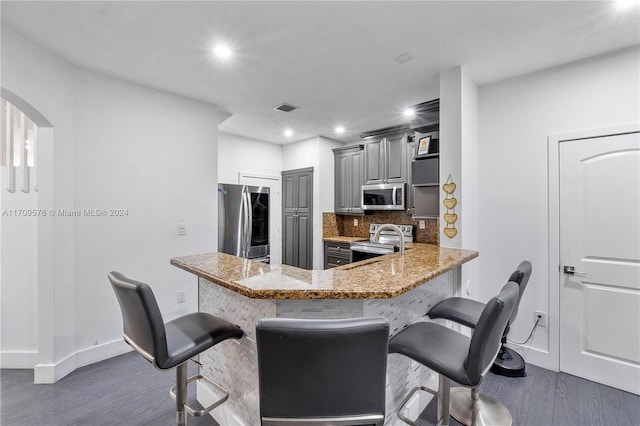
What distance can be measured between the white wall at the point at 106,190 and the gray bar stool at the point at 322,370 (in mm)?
2477

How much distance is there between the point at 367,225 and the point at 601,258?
3052mm

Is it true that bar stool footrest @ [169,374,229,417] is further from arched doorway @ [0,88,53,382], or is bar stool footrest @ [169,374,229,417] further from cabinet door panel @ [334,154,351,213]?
cabinet door panel @ [334,154,351,213]

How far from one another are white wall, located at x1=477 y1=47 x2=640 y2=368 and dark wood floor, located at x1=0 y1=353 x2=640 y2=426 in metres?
0.40

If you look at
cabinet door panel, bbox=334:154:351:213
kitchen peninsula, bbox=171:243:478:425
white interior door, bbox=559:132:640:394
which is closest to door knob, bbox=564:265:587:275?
white interior door, bbox=559:132:640:394

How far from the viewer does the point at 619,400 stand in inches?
82.1

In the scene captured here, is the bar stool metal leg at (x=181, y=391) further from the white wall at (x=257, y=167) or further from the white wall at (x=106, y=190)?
the white wall at (x=257, y=167)

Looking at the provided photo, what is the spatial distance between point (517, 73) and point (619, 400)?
2797mm

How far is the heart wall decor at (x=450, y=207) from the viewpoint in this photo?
8.48ft

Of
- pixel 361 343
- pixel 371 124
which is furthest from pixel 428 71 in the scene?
pixel 361 343

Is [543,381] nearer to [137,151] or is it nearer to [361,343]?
[361,343]

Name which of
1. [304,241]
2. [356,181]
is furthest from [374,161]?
[304,241]

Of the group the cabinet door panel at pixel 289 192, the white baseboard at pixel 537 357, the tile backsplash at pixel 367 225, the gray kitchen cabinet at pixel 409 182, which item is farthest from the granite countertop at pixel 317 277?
the cabinet door panel at pixel 289 192

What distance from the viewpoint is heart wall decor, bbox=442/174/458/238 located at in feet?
8.48

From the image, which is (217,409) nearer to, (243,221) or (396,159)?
(243,221)
